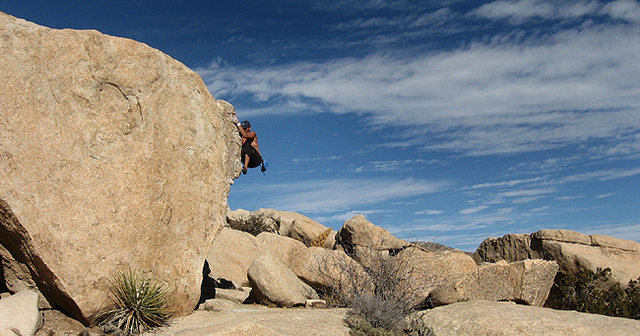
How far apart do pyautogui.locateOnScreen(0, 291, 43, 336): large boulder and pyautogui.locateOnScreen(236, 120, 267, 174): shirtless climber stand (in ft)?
21.9

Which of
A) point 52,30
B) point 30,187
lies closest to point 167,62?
point 52,30

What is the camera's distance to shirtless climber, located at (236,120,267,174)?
1475 centimetres

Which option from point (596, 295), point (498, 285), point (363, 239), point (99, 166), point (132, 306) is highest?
point (99, 166)

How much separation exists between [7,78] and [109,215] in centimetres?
313

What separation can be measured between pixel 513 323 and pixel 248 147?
8.22 m

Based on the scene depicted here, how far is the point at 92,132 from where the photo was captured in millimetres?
10164

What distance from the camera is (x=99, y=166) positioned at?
396 inches

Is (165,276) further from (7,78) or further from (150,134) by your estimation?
(7,78)

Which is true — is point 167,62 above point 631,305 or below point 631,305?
above

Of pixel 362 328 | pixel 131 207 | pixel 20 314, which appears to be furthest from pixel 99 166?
pixel 362 328

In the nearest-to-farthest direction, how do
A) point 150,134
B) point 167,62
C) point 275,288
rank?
point 150,134, point 167,62, point 275,288

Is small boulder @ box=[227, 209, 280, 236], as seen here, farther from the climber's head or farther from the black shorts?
the climber's head

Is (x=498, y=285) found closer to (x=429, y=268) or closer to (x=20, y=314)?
(x=429, y=268)

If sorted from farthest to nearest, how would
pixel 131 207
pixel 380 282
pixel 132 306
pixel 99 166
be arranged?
1. pixel 380 282
2. pixel 131 207
3. pixel 99 166
4. pixel 132 306
